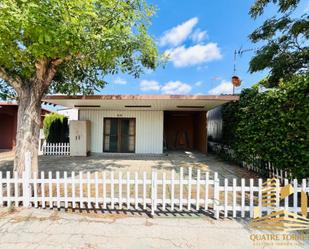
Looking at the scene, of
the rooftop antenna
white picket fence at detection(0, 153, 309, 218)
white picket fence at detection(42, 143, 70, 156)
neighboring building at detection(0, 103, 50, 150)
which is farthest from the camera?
neighboring building at detection(0, 103, 50, 150)

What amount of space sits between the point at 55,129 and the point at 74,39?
10.2 m

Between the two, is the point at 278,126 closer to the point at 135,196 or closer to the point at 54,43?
the point at 135,196

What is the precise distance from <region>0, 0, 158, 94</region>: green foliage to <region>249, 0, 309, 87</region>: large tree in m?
7.41

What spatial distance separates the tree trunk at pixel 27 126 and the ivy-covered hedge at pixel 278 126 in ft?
18.6

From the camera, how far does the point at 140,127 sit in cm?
1226

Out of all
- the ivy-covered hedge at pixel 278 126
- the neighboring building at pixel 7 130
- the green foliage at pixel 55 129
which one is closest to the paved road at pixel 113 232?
the ivy-covered hedge at pixel 278 126

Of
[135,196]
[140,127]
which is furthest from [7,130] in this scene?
[135,196]

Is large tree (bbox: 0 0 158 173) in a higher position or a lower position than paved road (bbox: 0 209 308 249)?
higher

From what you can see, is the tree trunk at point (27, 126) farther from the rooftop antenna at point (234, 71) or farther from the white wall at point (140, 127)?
the rooftop antenna at point (234, 71)

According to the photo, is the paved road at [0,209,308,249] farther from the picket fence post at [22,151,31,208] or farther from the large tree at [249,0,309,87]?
the large tree at [249,0,309,87]

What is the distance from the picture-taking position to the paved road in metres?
2.98

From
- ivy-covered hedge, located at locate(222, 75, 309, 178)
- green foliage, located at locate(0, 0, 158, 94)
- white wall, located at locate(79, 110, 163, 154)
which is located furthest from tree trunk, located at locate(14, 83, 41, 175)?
white wall, located at locate(79, 110, 163, 154)

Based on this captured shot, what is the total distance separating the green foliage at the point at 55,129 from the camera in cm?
1286

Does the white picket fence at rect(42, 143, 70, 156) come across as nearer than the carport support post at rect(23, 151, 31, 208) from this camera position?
No
